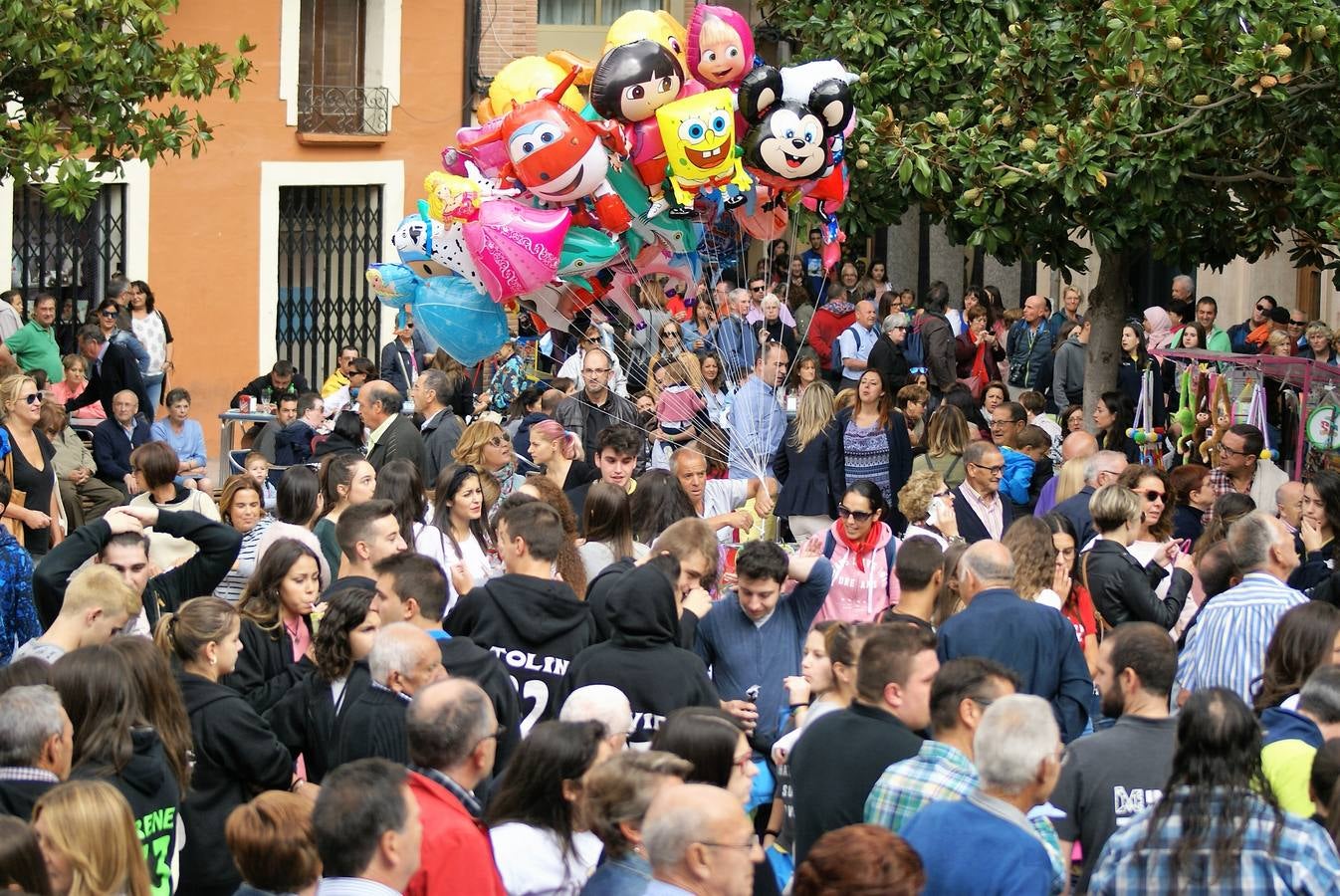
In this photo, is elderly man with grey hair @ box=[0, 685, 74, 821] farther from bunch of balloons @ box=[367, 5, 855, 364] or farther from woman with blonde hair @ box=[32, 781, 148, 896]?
bunch of balloons @ box=[367, 5, 855, 364]

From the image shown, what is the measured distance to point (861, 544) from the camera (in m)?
8.34

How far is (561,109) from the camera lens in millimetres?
11359

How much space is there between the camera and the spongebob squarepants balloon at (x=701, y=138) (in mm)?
11141

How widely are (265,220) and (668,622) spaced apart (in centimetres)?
1637

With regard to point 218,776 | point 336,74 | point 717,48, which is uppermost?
point 336,74

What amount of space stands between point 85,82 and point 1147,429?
756 centimetres

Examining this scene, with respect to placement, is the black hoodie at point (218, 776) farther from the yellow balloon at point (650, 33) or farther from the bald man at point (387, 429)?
the yellow balloon at point (650, 33)

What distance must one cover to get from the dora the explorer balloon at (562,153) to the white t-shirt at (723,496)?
1626mm

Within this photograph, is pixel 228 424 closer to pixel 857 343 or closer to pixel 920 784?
pixel 857 343

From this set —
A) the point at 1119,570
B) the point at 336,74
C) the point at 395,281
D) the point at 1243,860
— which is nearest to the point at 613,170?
the point at 395,281

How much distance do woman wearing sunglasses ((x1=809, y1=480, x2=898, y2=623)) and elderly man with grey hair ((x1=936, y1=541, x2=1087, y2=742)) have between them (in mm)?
1374

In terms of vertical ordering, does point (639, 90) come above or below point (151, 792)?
above

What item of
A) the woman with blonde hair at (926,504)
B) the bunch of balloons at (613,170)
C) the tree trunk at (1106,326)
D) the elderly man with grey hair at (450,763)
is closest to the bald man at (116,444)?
the bunch of balloons at (613,170)

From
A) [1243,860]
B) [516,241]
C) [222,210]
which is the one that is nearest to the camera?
[1243,860]
